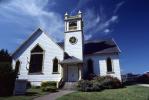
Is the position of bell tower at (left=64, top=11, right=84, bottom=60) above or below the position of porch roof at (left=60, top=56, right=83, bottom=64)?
above

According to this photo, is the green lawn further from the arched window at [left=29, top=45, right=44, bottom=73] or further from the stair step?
the arched window at [left=29, top=45, right=44, bottom=73]

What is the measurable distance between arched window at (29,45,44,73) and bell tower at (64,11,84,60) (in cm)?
521

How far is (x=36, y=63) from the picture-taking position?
97.4 ft

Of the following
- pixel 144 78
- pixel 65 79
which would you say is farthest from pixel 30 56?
pixel 144 78

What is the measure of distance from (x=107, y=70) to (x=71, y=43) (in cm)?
890

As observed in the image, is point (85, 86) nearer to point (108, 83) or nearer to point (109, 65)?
point (108, 83)

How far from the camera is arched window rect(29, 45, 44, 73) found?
96.4 feet

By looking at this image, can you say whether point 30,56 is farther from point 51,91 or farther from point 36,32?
point 51,91

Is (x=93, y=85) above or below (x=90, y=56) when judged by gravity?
below

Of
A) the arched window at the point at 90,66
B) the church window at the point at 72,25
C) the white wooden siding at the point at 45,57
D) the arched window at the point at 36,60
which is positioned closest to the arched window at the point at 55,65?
the white wooden siding at the point at 45,57

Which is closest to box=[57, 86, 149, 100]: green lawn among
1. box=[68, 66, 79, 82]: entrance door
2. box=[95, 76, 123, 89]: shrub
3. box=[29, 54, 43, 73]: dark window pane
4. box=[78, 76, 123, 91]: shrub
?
box=[78, 76, 123, 91]: shrub

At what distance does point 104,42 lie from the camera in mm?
35125

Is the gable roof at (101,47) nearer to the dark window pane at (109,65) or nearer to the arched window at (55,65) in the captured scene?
the dark window pane at (109,65)

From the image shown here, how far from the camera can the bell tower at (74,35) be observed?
30609mm
